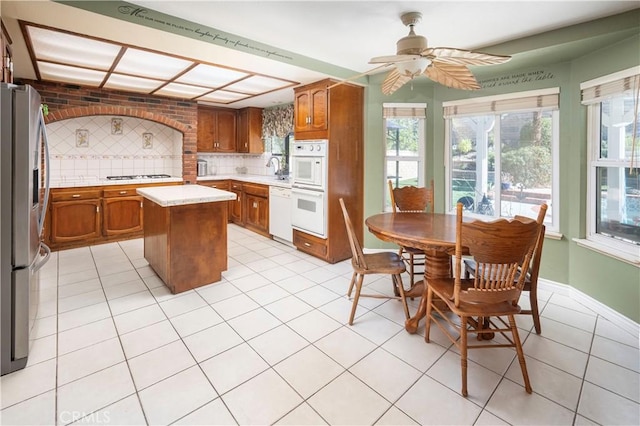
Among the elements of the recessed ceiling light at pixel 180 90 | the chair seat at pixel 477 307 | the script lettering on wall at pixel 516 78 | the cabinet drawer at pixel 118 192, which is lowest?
the chair seat at pixel 477 307

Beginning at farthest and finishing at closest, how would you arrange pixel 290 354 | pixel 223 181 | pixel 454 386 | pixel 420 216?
pixel 223 181 < pixel 420 216 < pixel 290 354 < pixel 454 386

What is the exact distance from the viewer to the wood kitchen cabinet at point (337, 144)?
13.1 ft

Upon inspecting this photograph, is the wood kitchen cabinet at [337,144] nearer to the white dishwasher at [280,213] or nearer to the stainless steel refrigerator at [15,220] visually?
the white dishwasher at [280,213]

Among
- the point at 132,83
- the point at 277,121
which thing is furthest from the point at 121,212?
the point at 277,121

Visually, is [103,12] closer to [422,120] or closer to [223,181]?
[422,120]

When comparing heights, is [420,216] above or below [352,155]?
below

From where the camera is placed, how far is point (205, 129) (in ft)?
20.5

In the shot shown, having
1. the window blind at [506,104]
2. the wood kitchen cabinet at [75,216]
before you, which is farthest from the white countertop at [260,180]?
the window blind at [506,104]

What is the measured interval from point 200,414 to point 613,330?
3029 millimetres

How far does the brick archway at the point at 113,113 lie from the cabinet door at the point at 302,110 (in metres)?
2.27

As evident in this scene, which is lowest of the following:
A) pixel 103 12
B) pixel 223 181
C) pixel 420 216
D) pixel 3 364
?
pixel 3 364

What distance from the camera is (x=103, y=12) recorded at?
228 centimetres

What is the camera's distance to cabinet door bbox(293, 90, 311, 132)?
4233mm

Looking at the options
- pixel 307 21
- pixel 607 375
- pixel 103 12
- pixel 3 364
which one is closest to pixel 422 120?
pixel 307 21
